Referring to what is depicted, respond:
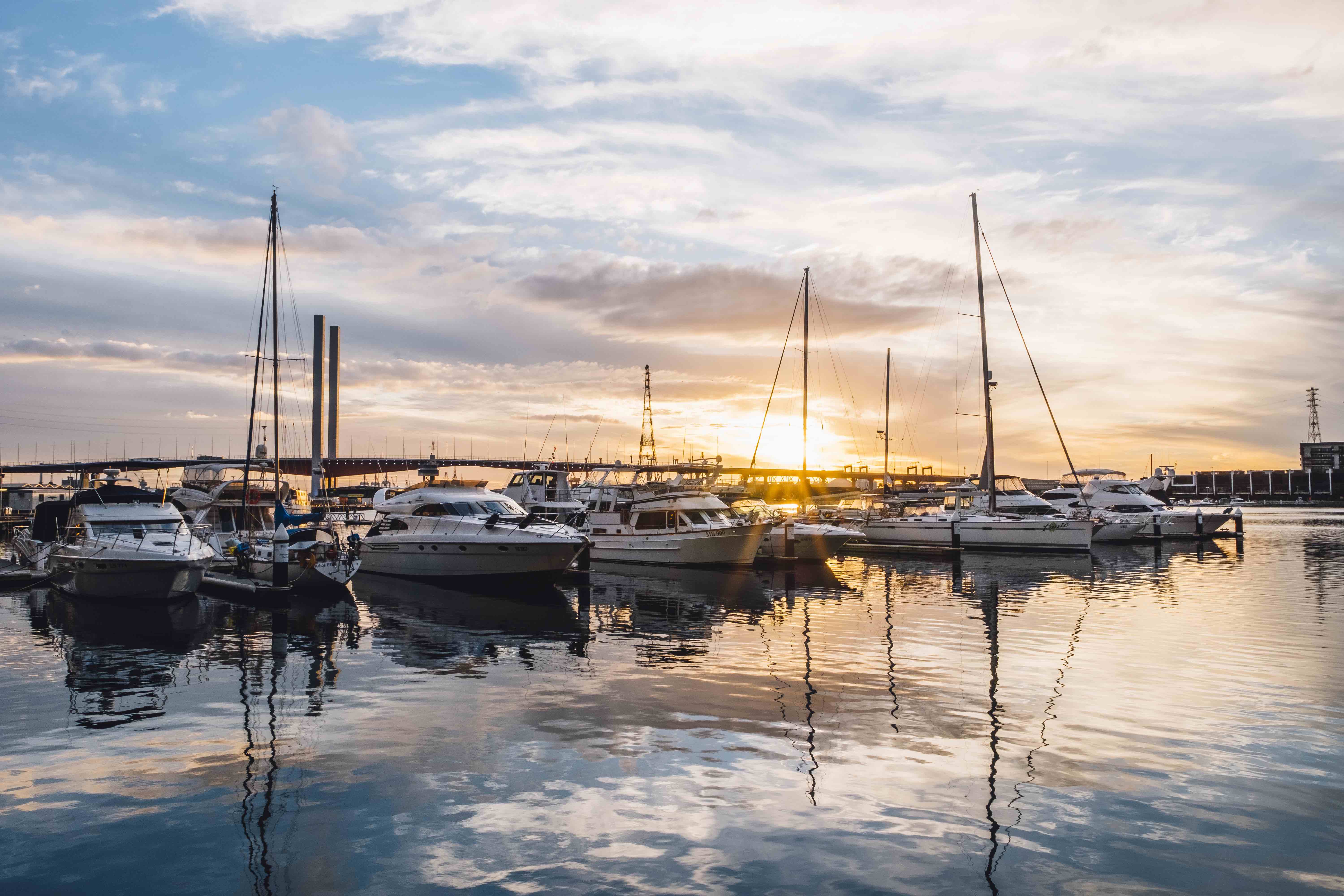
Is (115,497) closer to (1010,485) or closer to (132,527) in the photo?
(132,527)

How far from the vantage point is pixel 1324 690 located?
13.9 metres

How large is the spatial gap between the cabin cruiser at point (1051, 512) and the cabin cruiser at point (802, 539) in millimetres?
11163

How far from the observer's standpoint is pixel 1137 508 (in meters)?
56.7

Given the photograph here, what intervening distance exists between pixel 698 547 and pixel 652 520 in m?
2.38

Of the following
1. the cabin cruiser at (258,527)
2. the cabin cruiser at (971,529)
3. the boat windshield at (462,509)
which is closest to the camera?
the cabin cruiser at (258,527)

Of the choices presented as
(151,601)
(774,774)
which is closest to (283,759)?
(774,774)

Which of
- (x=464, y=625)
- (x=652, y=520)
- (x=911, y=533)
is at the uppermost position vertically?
(x=652, y=520)

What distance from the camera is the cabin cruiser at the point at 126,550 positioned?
23844 millimetres

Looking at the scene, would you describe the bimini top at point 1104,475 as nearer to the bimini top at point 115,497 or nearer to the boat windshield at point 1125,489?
the boat windshield at point 1125,489

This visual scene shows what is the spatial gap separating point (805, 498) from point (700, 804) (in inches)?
1828

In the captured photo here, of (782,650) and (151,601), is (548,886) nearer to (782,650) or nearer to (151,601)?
(782,650)

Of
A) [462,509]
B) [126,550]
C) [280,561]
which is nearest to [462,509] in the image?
[462,509]

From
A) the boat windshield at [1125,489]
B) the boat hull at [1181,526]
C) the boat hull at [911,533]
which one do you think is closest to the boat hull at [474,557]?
the boat hull at [911,533]

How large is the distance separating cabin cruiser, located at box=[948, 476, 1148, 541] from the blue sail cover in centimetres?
3430
